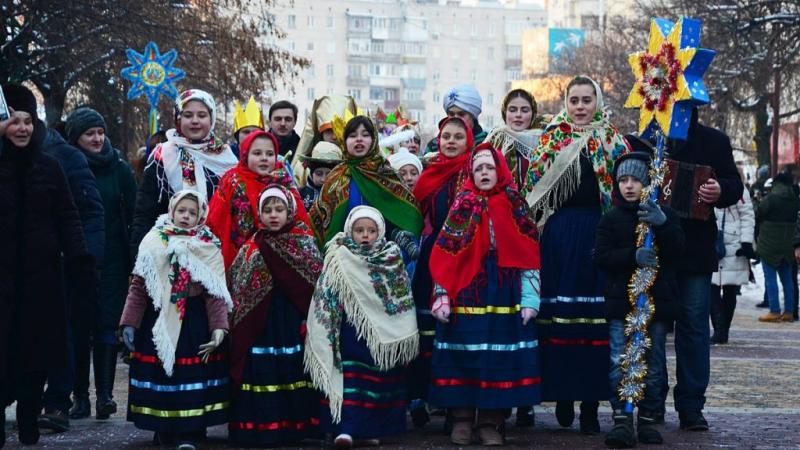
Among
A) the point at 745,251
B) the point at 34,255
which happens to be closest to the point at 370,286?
the point at 34,255

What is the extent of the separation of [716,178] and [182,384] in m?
3.62

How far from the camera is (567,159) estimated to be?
9570 millimetres

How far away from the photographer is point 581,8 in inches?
5571

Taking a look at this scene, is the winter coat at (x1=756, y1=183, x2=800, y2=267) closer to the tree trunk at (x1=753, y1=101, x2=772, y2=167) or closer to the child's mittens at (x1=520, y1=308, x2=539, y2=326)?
the child's mittens at (x1=520, y1=308, x2=539, y2=326)

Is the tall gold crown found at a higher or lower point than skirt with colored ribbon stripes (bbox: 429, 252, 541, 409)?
higher

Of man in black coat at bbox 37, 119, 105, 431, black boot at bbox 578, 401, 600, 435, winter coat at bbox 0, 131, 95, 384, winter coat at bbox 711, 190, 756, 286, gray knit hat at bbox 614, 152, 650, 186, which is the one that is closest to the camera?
winter coat at bbox 0, 131, 95, 384

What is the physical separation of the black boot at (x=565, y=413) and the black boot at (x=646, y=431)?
24.1 inches

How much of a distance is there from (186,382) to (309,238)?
119 cm

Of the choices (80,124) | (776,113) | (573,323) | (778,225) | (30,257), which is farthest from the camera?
(776,113)

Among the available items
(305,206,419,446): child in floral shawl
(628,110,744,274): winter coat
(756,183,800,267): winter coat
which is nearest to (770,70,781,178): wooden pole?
(756,183,800,267): winter coat

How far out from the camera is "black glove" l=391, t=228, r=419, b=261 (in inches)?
372

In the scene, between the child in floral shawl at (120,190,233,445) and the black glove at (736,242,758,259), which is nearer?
the child in floral shawl at (120,190,233,445)

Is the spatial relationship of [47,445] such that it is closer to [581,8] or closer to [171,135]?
[171,135]

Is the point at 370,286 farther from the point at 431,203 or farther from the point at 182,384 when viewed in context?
the point at 182,384
